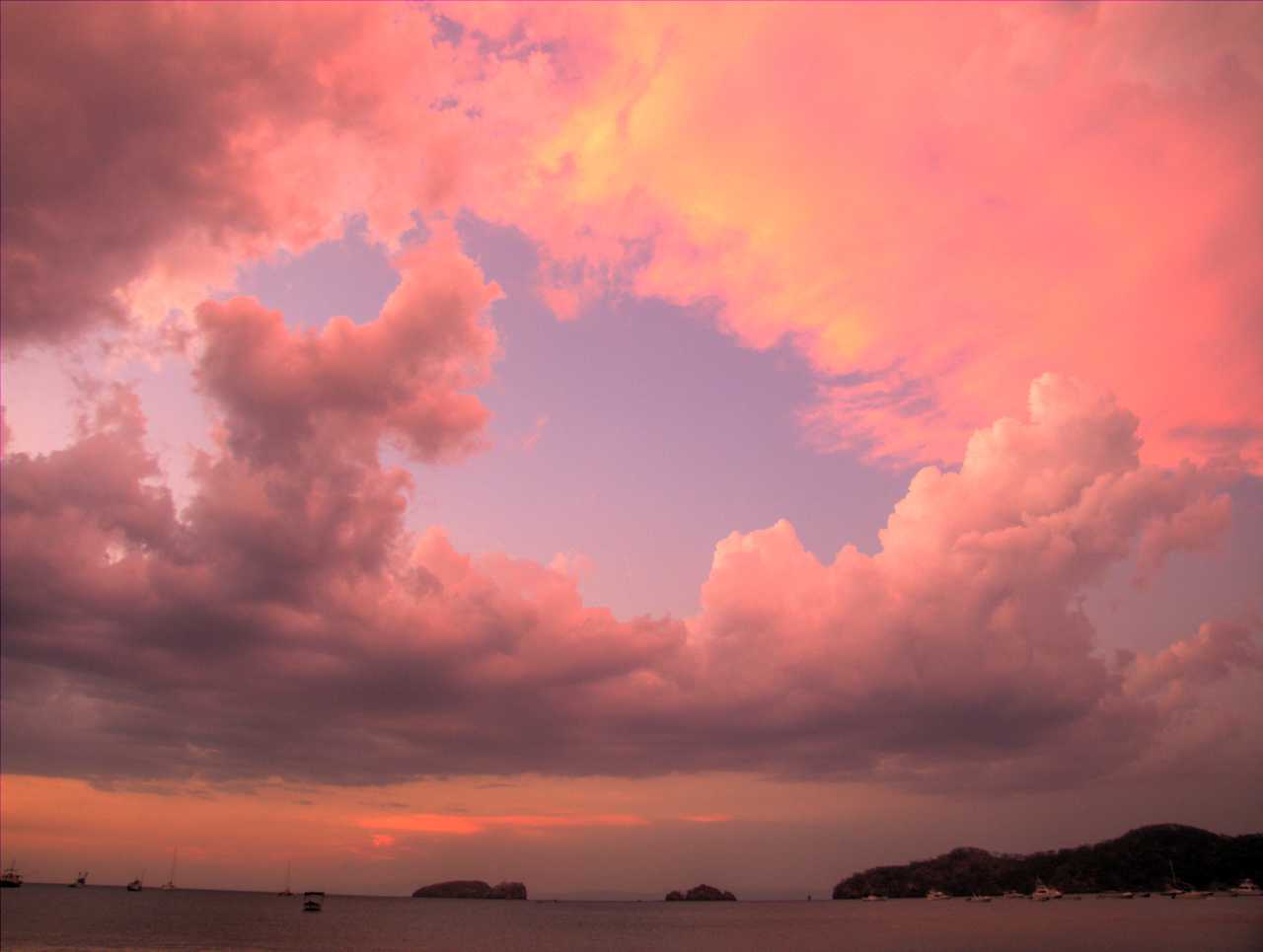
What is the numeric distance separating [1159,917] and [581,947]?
136720 mm

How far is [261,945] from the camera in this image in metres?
139

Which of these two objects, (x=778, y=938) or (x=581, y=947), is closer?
(x=581, y=947)

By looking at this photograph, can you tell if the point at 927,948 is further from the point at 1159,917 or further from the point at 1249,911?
the point at 1249,911

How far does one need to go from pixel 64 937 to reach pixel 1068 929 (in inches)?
7288

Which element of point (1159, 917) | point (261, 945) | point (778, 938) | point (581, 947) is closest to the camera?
point (261, 945)

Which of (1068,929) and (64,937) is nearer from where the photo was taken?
(64,937)

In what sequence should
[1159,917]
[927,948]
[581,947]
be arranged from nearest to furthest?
1. [927,948]
2. [581,947]
3. [1159,917]

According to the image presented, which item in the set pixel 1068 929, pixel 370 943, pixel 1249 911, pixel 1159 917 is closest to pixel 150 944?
pixel 370 943

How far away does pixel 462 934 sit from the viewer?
189 m

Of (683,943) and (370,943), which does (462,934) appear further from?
(683,943)

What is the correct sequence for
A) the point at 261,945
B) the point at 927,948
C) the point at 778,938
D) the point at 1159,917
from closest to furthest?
the point at 927,948
the point at 261,945
the point at 778,938
the point at 1159,917

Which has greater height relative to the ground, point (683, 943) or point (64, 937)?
point (64, 937)

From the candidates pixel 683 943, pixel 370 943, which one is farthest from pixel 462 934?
pixel 683 943

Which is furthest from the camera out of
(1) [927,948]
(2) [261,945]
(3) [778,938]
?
(3) [778,938]
